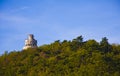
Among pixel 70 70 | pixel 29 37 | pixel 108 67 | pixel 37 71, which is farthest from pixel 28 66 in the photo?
pixel 29 37

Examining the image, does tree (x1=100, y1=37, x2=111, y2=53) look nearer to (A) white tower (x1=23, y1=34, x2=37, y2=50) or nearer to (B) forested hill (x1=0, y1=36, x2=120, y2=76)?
(B) forested hill (x1=0, y1=36, x2=120, y2=76)

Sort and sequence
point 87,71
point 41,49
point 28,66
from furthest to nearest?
point 41,49 → point 28,66 → point 87,71

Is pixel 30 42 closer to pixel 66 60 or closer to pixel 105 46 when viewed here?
pixel 105 46

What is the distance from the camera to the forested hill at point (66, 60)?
292 ft

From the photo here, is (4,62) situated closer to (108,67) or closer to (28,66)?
(28,66)

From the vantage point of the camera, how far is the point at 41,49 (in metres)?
102

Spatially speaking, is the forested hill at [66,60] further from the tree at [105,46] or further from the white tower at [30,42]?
the white tower at [30,42]

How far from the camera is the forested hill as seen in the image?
8894cm

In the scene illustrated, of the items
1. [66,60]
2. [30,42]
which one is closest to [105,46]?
[66,60]

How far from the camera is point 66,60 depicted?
9275 centimetres

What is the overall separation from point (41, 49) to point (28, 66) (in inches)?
334

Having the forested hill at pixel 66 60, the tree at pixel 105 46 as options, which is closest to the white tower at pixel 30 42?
the forested hill at pixel 66 60

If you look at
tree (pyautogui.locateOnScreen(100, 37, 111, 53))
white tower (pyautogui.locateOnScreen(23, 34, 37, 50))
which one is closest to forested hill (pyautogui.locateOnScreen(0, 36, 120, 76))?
tree (pyautogui.locateOnScreen(100, 37, 111, 53))

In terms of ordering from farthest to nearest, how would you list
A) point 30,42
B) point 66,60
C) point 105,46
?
point 30,42
point 105,46
point 66,60
